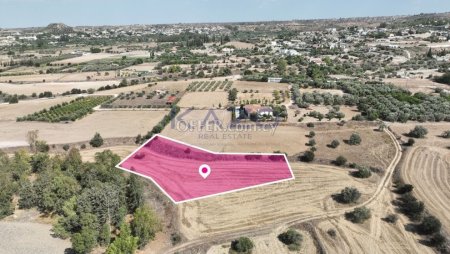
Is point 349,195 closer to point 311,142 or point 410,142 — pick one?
point 311,142

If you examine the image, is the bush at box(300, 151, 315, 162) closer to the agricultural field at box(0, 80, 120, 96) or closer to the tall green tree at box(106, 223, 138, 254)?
the tall green tree at box(106, 223, 138, 254)

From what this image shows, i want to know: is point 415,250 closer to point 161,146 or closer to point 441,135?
point 441,135

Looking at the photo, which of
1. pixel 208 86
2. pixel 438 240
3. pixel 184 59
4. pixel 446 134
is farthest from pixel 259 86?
pixel 438 240

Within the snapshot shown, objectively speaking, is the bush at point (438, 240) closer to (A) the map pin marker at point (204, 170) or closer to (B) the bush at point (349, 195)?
(B) the bush at point (349, 195)

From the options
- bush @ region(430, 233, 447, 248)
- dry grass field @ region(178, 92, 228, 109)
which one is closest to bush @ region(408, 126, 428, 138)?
bush @ region(430, 233, 447, 248)

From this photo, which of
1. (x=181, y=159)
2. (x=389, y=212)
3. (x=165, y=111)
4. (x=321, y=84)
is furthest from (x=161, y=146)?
(x=321, y=84)

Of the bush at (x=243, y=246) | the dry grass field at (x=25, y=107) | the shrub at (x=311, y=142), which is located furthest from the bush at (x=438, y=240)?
the dry grass field at (x=25, y=107)
